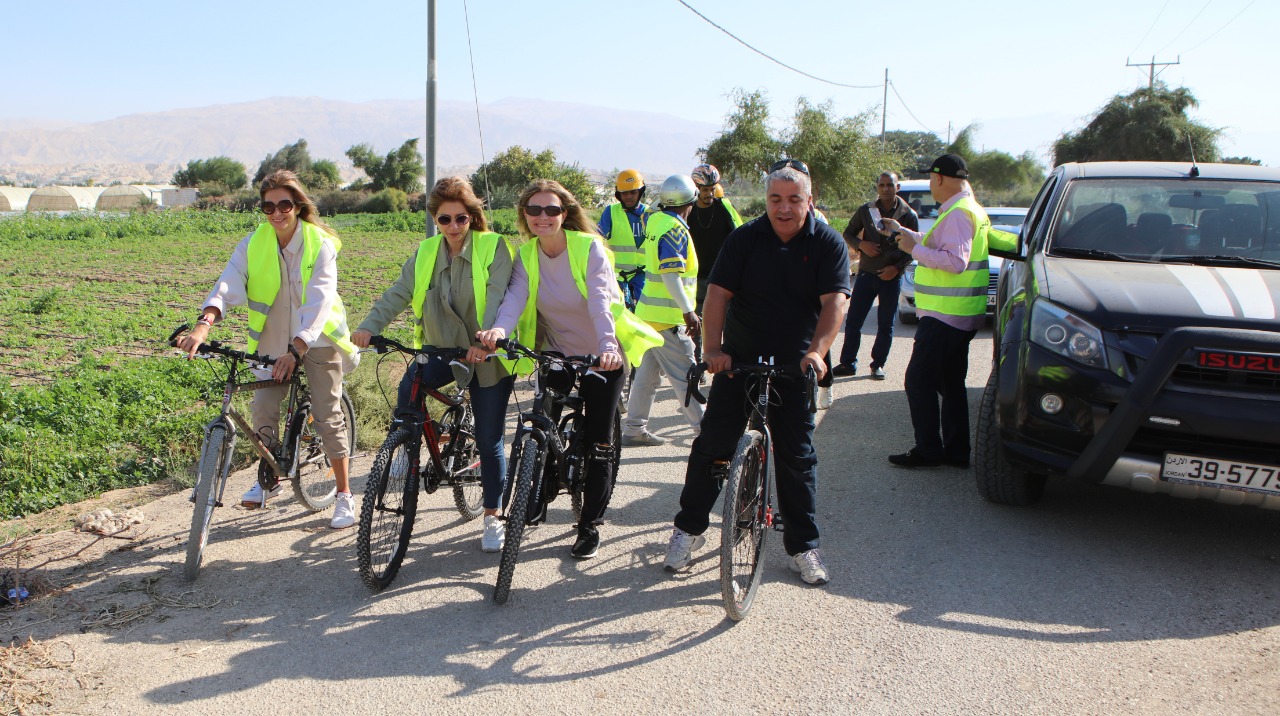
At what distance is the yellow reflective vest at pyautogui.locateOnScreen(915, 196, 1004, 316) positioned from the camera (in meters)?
6.13

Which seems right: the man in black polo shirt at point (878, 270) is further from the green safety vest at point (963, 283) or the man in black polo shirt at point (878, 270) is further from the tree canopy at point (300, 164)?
the tree canopy at point (300, 164)

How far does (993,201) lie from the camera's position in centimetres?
8275

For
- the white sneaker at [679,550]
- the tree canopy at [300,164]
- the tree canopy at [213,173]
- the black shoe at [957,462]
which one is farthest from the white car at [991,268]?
the tree canopy at [213,173]

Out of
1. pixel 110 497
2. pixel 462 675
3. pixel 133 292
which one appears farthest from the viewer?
pixel 133 292

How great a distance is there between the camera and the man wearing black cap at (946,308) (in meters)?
6.15

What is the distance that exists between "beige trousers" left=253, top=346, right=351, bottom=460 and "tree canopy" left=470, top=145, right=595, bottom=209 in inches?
2084

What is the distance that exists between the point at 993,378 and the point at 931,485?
2.69 feet

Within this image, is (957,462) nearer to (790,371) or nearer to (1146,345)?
(1146,345)

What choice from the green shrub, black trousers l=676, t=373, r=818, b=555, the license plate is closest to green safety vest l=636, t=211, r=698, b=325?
black trousers l=676, t=373, r=818, b=555

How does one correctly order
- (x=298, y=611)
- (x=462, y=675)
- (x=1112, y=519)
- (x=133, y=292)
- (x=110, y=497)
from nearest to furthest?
(x=462, y=675) → (x=298, y=611) → (x=1112, y=519) → (x=110, y=497) → (x=133, y=292)

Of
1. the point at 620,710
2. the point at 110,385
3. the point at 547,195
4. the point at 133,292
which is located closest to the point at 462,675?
the point at 620,710

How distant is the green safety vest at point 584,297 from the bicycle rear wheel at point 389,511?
0.83 metres

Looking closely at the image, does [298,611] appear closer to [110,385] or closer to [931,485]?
A: [931,485]

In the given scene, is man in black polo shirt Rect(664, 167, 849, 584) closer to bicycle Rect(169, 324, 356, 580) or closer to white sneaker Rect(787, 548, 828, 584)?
white sneaker Rect(787, 548, 828, 584)
